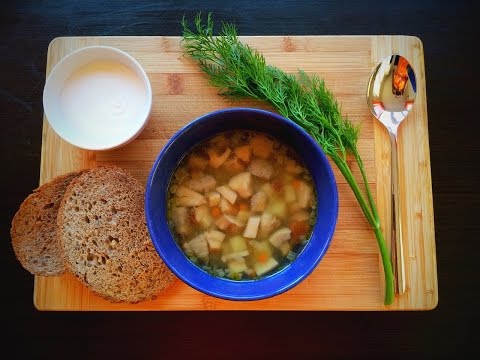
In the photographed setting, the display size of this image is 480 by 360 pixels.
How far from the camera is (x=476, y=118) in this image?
216 cm

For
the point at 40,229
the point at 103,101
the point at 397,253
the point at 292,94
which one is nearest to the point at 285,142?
the point at 292,94

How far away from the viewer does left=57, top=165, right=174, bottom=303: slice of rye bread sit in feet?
6.01

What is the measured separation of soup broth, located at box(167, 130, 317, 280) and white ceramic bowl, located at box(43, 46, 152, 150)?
276 mm

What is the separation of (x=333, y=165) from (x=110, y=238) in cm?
89

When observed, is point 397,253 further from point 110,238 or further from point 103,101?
point 103,101

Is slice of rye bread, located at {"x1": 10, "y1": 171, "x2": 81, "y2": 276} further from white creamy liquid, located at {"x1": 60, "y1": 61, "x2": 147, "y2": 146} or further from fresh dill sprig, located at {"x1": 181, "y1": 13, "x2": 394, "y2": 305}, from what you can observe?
fresh dill sprig, located at {"x1": 181, "y1": 13, "x2": 394, "y2": 305}

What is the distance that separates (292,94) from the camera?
1886mm

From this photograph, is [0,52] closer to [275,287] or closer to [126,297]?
[126,297]

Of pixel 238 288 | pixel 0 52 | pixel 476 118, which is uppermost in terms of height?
pixel 0 52

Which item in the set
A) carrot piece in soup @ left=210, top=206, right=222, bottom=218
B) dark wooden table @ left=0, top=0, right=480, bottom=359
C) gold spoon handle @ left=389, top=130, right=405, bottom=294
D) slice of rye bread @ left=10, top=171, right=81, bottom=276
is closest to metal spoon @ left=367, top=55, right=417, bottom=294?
gold spoon handle @ left=389, top=130, right=405, bottom=294
